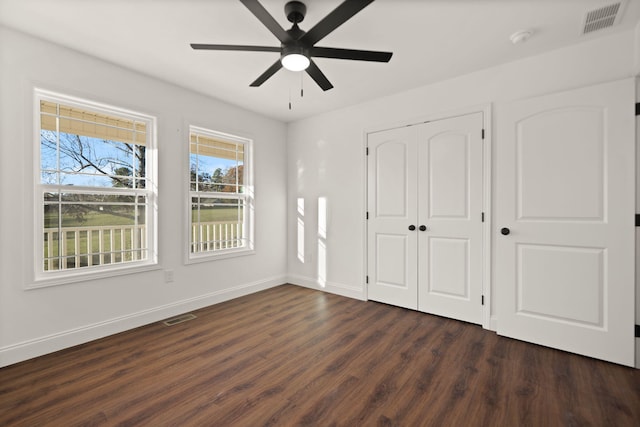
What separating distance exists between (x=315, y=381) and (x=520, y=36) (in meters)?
3.12

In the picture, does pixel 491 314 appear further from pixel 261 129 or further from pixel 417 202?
pixel 261 129

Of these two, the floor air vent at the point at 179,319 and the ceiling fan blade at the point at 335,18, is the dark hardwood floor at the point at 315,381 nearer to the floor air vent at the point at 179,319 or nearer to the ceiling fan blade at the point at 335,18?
the floor air vent at the point at 179,319

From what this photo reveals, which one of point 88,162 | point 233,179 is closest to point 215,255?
point 233,179

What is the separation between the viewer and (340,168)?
406 centimetres

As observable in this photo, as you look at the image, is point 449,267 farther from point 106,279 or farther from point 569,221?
Result: point 106,279

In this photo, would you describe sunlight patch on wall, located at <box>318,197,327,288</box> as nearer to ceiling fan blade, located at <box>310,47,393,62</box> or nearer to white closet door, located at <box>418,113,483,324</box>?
white closet door, located at <box>418,113,483,324</box>

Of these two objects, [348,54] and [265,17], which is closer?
[265,17]

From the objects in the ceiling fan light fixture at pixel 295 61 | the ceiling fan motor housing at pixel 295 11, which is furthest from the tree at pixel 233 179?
the ceiling fan motor housing at pixel 295 11

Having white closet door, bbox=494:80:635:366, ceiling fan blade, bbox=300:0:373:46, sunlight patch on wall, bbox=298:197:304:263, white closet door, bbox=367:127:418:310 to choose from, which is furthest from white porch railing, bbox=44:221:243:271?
white closet door, bbox=494:80:635:366

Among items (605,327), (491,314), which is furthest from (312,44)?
(605,327)

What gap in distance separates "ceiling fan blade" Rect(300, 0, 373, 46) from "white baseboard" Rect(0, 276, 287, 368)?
3.05 meters

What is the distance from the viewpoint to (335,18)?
1.64 metres

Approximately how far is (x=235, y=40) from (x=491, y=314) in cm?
353

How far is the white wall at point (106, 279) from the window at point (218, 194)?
0.15 meters
